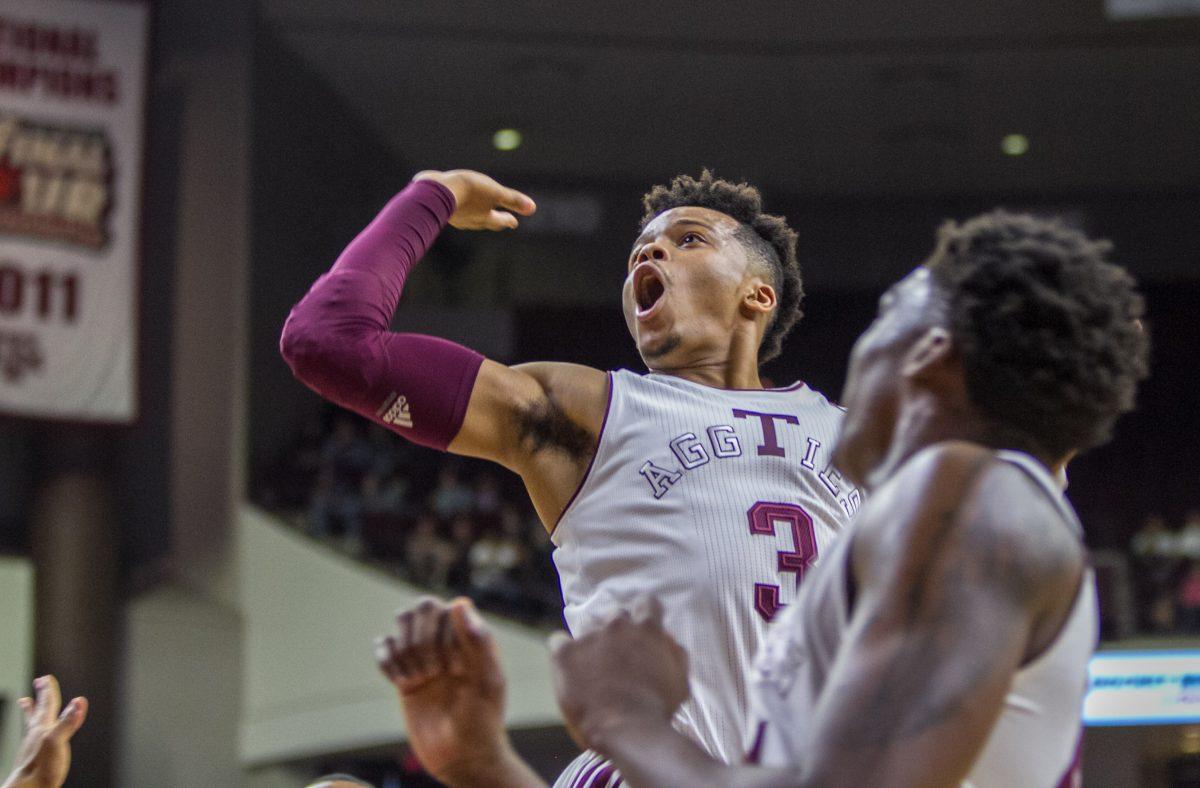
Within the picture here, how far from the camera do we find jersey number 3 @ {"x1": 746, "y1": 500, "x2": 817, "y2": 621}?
8.54 feet

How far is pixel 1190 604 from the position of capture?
13.0m

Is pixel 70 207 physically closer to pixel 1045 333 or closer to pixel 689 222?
pixel 689 222

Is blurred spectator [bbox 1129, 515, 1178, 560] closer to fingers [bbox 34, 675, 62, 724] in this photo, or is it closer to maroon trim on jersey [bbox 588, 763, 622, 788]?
maroon trim on jersey [bbox 588, 763, 622, 788]

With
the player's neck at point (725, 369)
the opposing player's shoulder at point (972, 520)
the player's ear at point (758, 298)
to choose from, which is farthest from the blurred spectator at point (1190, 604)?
the opposing player's shoulder at point (972, 520)

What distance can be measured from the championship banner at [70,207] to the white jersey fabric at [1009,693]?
1129cm

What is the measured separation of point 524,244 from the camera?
18.5 meters

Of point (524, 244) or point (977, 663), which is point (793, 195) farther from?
point (977, 663)

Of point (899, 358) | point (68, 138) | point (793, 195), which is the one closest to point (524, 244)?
point (793, 195)

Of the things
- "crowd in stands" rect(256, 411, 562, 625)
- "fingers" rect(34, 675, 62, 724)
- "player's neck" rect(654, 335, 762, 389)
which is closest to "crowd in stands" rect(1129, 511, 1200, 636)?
"crowd in stands" rect(256, 411, 562, 625)

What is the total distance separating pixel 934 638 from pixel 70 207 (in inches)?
464

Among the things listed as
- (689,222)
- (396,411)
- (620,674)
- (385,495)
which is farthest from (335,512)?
(620,674)

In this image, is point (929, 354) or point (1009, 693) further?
point (929, 354)

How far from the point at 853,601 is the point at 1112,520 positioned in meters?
15.2

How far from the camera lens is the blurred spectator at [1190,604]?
13.0m
